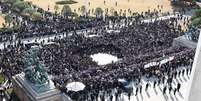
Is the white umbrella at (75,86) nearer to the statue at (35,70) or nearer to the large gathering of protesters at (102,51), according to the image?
the large gathering of protesters at (102,51)

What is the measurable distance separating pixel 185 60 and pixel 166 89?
21.9 ft

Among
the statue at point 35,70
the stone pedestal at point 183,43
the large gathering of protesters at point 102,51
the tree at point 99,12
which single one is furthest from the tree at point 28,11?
the statue at point 35,70

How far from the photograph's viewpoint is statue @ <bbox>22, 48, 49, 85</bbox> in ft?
92.6

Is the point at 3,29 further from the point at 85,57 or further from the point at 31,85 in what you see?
the point at 31,85

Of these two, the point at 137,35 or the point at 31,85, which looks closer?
the point at 31,85

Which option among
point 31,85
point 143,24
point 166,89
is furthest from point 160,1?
point 31,85

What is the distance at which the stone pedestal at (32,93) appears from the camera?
27875 mm

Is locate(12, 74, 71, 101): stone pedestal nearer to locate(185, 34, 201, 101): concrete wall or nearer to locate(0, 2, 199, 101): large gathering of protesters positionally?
locate(0, 2, 199, 101): large gathering of protesters

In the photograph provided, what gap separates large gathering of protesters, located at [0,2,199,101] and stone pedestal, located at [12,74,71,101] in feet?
4.69

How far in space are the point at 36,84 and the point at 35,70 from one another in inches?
46.5

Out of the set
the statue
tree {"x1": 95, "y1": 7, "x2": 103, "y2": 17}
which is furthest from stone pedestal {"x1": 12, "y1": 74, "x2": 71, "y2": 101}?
tree {"x1": 95, "y1": 7, "x2": 103, "y2": 17}

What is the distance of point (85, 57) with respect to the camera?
3922 centimetres

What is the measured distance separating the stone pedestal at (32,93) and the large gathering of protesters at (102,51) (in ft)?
4.69

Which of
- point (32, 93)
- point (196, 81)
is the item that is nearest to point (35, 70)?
point (32, 93)
